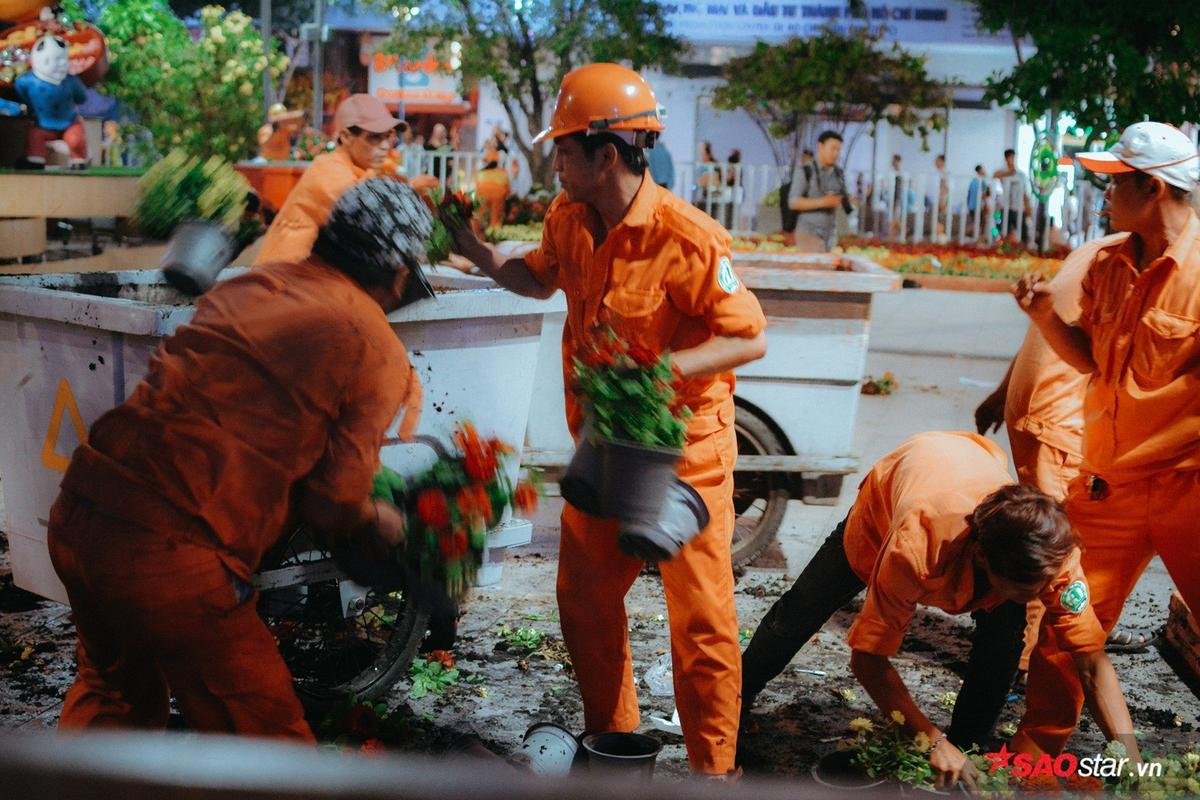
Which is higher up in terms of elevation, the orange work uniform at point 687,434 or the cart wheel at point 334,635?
the orange work uniform at point 687,434

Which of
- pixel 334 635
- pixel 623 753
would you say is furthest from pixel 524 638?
pixel 623 753

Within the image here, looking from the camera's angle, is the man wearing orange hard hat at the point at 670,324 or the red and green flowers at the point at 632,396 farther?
the man wearing orange hard hat at the point at 670,324

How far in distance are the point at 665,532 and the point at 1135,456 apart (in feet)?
4.91

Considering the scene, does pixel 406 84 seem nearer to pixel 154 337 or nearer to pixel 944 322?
pixel 944 322

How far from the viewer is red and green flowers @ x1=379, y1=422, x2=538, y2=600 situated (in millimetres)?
3109

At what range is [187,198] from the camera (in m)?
3.88

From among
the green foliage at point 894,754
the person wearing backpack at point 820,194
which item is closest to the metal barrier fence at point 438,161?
the person wearing backpack at point 820,194

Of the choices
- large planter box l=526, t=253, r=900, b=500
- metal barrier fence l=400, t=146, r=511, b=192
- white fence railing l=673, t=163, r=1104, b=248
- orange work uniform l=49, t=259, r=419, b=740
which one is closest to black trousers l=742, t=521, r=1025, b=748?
large planter box l=526, t=253, r=900, b=500

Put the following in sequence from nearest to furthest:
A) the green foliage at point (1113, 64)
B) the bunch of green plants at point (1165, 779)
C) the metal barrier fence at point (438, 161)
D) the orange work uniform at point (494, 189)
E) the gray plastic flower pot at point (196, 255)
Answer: the bunch of green plants at point (1165, 779)
the gray plastic flower pot at point (196, 255)
the green foliage at point (1113, 64)
the orange work uniform at point (494, 189)
the metal barrier fence at point (438, 161)

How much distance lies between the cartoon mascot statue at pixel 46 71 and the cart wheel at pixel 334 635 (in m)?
9.52

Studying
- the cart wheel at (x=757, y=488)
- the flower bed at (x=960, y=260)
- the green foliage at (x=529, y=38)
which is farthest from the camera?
the green foliage at (x=529, y=38)

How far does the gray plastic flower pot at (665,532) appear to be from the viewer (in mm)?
3328

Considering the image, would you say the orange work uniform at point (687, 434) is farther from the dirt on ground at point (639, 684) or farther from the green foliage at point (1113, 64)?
the green foliage at point (1113, 64)

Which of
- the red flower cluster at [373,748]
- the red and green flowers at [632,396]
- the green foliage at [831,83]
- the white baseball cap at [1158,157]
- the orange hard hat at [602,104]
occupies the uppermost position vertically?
the green foliage at [831,83]
